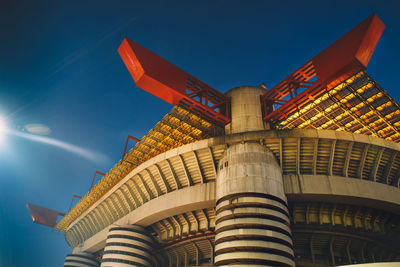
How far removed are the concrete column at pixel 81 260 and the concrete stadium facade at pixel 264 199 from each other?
19005 millimetres

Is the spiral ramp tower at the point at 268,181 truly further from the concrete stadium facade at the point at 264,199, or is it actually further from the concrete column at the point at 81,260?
the concrete column at the point at 81,260

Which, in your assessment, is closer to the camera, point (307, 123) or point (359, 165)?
point (359, 165)

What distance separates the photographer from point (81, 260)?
47.6 meters

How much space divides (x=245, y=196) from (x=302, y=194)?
6013 mm

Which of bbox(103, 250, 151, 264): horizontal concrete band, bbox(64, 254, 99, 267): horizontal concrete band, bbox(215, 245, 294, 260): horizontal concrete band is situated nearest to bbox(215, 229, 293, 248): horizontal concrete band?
bbox(215, 245, 294, 260): horizontal concrete band

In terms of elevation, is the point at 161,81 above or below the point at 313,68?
below

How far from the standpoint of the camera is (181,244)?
33188mm

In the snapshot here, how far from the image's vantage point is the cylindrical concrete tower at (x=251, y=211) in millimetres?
20359

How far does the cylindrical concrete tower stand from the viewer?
66.8 ft

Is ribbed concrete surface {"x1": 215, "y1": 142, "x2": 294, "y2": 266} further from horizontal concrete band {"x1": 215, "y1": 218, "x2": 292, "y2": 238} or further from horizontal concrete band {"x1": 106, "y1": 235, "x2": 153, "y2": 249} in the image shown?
horizontal concrete band {"x1": 106, "y1": 235, "x2": 153, "y2": 249}

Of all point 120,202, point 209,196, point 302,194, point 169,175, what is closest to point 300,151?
point 302,194

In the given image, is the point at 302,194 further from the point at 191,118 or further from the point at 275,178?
the point at 191,118

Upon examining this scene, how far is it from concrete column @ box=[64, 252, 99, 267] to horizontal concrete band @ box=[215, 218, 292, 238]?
120ft

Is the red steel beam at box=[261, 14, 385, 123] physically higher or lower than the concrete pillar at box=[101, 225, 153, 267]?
higher
